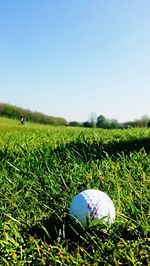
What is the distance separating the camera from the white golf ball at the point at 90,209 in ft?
7.83

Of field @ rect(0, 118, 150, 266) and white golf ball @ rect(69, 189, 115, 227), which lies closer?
field @ rect(0, 118, 150, 266)

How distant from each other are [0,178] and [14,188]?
23 cm

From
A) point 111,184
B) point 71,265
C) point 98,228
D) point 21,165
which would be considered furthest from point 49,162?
point 71,265

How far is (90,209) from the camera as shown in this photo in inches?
95.9

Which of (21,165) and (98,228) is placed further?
(21,165)

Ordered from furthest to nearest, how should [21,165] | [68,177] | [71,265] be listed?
1. [21,165]
2. [68,177]
3. [71,265]

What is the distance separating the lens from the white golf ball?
239cm

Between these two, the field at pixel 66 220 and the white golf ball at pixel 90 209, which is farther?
the white golf ball at pixel 90 209

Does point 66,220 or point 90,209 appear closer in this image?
point 90,209

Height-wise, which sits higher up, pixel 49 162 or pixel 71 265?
pixel 49 162

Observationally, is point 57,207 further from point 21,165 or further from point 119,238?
point 21,165

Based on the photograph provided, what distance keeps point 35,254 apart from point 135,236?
0.55 meters

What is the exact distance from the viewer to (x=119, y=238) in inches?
85.1

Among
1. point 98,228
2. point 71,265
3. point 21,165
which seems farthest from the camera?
point 21,165
